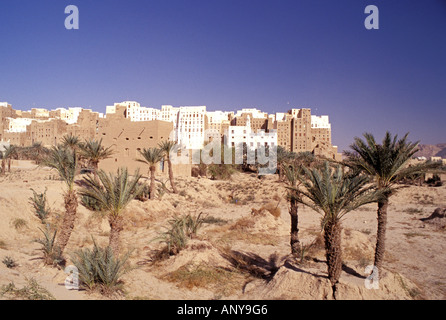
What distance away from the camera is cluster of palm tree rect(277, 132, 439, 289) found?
7.46m

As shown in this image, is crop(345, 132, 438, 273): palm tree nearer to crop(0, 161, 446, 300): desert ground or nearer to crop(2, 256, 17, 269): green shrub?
crop(0, 161, 446, 300): desert ground

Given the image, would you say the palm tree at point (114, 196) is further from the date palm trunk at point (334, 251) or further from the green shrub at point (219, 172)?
the green shrub at point (219, 172)

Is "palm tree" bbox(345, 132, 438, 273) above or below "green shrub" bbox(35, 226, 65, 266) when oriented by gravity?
above

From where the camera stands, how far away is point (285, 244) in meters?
13.7

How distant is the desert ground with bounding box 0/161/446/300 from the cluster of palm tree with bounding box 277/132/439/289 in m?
0.93

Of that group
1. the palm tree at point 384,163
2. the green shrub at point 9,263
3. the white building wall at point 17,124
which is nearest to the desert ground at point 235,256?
the green shrub at point 9,263

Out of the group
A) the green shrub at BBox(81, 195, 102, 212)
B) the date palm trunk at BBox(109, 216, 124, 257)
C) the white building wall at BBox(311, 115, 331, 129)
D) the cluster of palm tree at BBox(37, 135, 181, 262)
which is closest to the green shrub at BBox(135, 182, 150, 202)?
the green shrub at BBox(81, 195, 102, 212)

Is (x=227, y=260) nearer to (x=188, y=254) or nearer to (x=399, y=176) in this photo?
(x=188, y=254)

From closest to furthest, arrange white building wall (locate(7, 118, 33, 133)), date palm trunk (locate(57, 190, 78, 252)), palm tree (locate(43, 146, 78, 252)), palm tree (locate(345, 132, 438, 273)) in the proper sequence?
palm tree (locate(345, 132, 438, 273))
palm tree (locate(43, 146, 78, 252))
date palm trunk (locate(57, 190, 78, 252))
white building wall (locate(7, 118, 33, 133))

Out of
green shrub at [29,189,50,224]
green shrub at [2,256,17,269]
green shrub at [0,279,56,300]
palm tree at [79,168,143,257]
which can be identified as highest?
palm tree at [79,168,143,257]

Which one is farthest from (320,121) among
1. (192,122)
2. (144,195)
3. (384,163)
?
(384,163)

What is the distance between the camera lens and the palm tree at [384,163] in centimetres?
854
